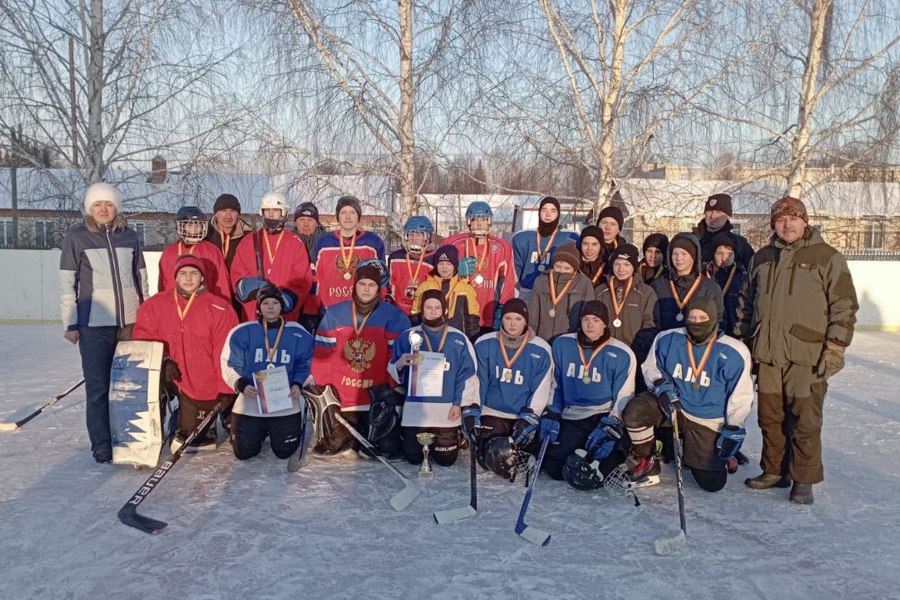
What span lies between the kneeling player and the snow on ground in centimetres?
19

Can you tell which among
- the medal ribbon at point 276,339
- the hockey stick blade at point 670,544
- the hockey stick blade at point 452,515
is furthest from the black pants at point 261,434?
the hockey stick blade at point 670,544

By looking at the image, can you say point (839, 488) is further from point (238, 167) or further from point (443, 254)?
point (238, 167)

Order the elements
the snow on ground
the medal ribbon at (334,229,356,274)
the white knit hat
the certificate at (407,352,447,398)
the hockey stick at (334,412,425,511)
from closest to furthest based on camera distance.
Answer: the snow on ground
the hockey stick at (334,412,425,511)
the white knit hat
the certificate at (407,352,447,398)
the medal ribbon at (334,229,356,274)

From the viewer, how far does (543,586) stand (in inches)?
107

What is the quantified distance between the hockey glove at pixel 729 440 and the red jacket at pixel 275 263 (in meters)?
2.82

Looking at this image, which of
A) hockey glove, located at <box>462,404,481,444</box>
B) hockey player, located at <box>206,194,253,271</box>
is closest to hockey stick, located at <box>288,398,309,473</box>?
hockey glove, located at <box>462,404,481,444</box>

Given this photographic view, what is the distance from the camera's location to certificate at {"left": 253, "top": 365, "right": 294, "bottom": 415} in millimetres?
4059

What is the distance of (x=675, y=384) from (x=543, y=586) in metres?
1.69

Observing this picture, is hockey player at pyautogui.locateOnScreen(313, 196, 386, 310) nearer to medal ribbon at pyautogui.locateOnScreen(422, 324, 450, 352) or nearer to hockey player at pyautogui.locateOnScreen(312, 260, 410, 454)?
hockey player at pyautogui.locateOnScreen(312, 260, 410, 454)

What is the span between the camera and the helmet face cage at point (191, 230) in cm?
449

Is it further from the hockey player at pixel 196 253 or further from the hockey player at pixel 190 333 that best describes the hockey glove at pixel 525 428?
the hockey player at pixel 196 253

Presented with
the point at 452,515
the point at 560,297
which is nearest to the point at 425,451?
the point at 452,515

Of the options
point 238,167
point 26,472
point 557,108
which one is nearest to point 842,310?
point 26,472

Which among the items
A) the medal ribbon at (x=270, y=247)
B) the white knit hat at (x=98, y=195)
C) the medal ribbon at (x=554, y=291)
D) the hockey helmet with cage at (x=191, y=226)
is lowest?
the medal ribbon at (x=554, y=291)
